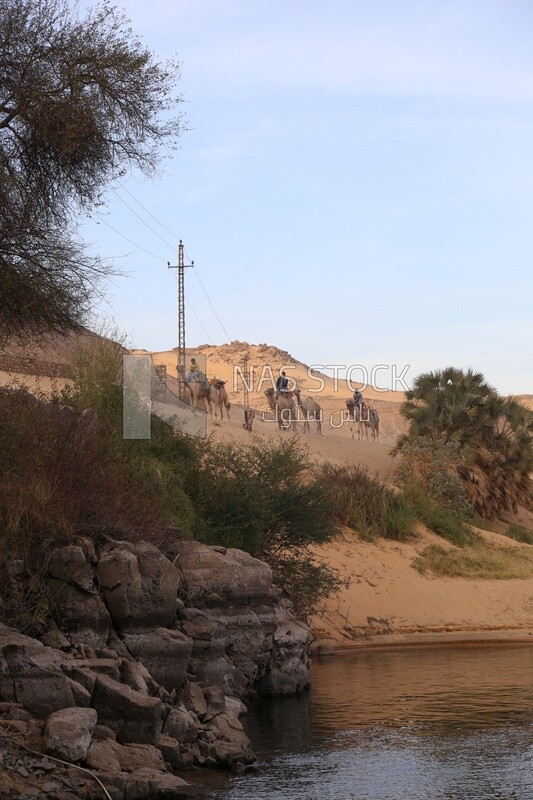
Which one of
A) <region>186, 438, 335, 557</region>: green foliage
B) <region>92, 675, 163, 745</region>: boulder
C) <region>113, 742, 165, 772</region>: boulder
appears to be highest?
<region>186, 438, 335, 557</region>: green foliage

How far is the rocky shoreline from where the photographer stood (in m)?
12.3

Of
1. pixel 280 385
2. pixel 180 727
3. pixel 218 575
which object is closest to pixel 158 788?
pixel 180 727

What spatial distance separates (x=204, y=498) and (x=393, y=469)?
1891cm

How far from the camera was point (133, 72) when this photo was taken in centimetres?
1755

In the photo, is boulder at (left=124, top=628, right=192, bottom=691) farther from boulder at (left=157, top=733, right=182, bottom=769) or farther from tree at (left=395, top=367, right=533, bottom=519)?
tree at (left=395, top=367, right=533, bottom=519)

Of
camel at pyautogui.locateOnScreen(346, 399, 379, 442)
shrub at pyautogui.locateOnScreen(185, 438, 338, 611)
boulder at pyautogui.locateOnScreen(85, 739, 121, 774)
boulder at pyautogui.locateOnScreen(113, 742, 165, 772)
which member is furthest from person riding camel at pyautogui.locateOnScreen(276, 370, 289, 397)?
boulder at pyautogui.locateOnScreen(85, 739, 121, 774)

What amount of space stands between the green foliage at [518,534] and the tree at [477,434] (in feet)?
4.13

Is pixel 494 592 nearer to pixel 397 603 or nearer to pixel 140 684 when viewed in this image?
pixel 397 603

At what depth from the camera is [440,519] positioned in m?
34.4

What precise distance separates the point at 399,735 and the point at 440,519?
61.7 feet

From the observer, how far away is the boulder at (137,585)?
16.0 m

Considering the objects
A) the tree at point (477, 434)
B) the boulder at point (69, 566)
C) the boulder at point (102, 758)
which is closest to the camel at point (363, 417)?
the tree at point (477, 434)

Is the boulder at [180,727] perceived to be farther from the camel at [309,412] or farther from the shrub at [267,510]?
the camel at [309,412]

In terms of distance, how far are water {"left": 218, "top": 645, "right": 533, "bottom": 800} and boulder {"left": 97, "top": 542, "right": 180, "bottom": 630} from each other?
7.31 feet
